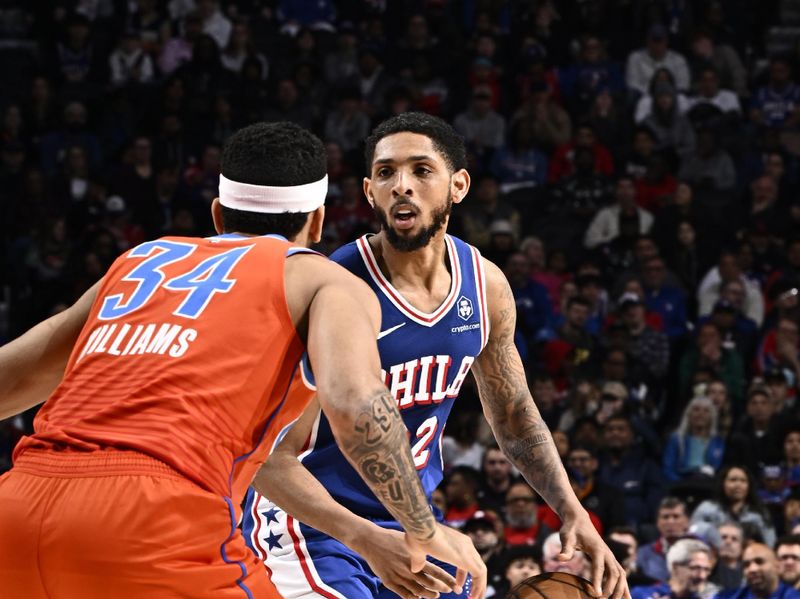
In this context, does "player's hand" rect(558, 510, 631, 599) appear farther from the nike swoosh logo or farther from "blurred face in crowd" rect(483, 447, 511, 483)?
"blurred face in crowd" rect(483, 447, 511, 483)

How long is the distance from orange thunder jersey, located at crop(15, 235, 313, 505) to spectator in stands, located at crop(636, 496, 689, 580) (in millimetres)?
6200

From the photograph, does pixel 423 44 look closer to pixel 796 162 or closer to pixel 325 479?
pixel 796 162

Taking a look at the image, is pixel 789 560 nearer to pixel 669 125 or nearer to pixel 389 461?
pixel 389 461

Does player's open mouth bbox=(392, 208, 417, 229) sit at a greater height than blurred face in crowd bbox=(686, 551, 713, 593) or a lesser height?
greater

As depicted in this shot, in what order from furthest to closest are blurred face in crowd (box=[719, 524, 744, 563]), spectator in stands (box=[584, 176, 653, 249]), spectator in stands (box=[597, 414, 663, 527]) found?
spectator in stands (box=[584, 176, 653, 249]), spectator in stands (box=[597, 414, 663, 527]), blurred face in crowd (box=[719, 524, 744, 563])

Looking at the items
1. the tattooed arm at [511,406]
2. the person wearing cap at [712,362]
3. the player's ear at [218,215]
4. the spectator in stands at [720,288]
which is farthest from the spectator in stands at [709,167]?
the player's ear at [218,215]

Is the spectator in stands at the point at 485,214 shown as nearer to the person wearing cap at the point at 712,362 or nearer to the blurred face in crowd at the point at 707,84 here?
the person wearing cap at the point at 712,362

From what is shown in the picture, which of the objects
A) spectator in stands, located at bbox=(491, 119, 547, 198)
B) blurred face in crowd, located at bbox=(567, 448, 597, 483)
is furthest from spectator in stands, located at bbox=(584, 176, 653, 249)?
blurred face in crowd, located at bbox=(567, 448, 597, 483)

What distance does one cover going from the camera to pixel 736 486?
930 cm

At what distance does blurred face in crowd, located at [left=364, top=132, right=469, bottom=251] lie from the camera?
443 centimetres

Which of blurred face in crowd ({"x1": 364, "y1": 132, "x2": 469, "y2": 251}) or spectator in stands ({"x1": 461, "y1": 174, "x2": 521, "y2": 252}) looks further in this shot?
spectator in stands ({"x1": 461, "y1": 174, "x2": 521, "y2": 252})

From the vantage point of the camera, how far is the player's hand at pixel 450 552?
321 cm

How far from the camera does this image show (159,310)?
123 inches

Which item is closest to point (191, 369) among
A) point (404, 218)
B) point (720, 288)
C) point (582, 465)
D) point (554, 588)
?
point (404, 218)
